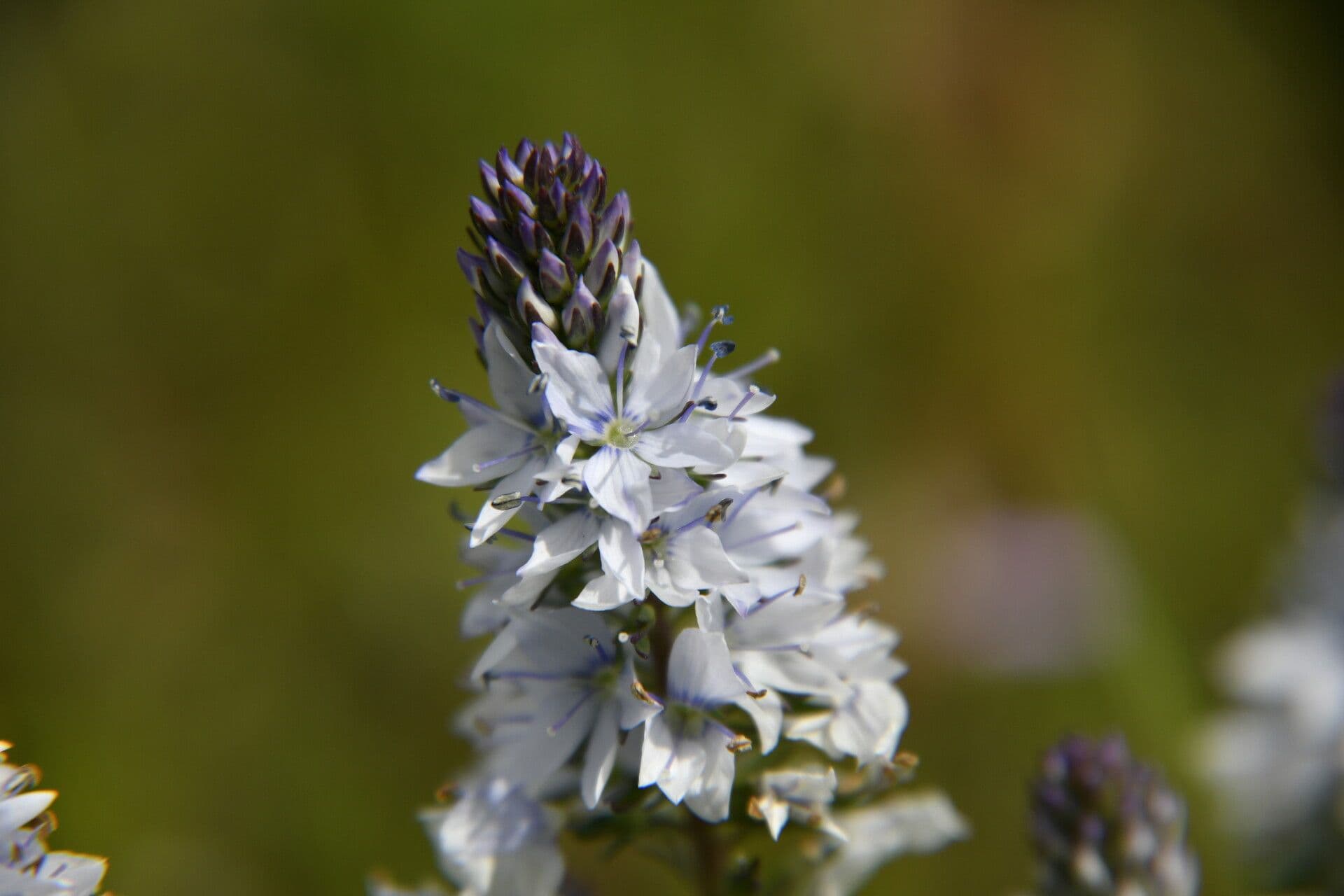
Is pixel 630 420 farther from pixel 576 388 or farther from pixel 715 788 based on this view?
pixel 715 788

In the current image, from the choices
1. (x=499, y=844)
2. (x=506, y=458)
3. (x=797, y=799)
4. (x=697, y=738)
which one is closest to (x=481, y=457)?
(x=506, y=458)

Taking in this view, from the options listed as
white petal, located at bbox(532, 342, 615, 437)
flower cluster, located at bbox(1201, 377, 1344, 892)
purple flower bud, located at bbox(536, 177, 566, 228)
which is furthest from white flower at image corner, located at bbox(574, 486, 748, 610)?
flower cluster, located at bbox(1201, 377, 1344, 892)

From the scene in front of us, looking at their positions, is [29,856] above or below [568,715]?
below

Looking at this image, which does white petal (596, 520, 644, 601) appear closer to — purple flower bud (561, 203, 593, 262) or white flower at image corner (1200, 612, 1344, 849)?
purple flower bud (561, 203, 593, 262)

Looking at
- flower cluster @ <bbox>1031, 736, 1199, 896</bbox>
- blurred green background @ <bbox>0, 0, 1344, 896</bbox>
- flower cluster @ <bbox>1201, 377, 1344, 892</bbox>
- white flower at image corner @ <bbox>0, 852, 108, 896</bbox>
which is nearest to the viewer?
white flower at image corner @ <bbox>0, 852, 108, 896</bbox>

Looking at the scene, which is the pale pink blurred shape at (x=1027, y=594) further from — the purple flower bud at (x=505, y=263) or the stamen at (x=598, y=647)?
the purple flower bud at (x=505, y=263)

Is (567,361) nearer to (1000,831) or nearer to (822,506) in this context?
(822,506)
